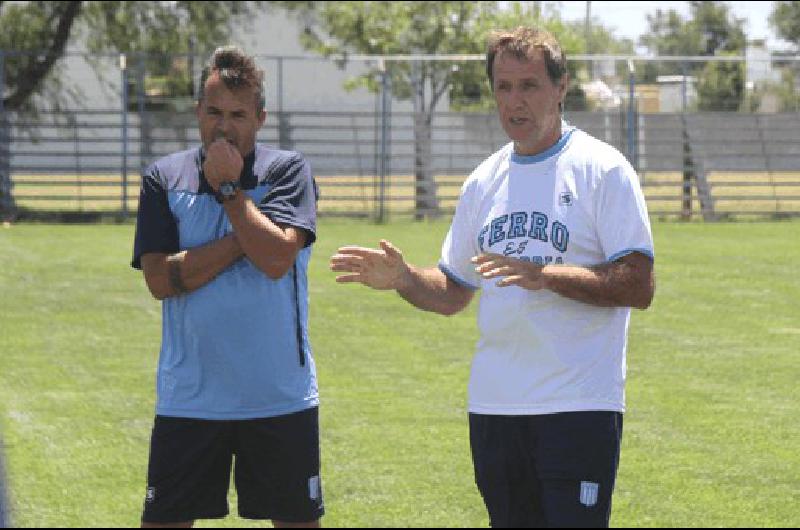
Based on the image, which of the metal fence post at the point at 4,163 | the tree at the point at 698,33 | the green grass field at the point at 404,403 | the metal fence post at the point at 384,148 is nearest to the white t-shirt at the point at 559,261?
the green grass field at the point at 404,403

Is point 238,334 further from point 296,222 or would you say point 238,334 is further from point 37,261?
point 37,261

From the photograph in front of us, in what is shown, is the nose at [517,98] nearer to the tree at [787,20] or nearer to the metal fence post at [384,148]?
the metal fence post at [384,148]

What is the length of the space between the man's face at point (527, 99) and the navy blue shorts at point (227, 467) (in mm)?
1209

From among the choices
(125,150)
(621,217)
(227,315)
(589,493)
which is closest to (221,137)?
(227,315)

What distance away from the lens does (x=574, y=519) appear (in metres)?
4.69

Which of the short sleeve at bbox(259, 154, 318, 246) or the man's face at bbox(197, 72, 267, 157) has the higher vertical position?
the man's face at bbox(197, 72, 267, 157)

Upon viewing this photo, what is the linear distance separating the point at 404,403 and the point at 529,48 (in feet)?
19.8

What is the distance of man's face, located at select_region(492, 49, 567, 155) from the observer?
4805 millimetres

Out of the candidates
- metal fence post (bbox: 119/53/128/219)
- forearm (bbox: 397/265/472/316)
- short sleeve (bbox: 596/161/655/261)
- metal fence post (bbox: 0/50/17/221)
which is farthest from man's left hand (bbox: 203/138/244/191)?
metal fence post (bbox: 119/53/128/219)

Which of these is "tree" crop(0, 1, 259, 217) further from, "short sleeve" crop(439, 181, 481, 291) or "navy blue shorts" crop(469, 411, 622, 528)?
"navy blue shorts" crop(469, 411, 622, 528)

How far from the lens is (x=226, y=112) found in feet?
17.3

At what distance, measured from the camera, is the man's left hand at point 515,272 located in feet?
15.1

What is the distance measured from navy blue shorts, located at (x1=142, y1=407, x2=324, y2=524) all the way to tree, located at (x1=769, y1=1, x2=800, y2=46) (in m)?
76.4


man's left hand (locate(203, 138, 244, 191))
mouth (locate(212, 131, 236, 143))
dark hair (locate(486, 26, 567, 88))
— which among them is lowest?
man's left hand (locate(203, 138, 244, 191))
